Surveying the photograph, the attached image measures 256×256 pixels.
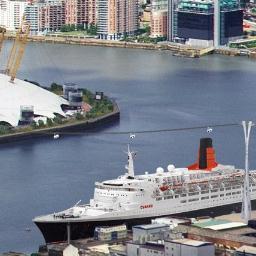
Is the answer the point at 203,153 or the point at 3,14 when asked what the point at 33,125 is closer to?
the point at 203,153

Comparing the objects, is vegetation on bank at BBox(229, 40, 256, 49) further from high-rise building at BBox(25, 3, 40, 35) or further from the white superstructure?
the white superstructure

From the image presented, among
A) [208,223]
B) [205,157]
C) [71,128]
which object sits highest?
[205,157]

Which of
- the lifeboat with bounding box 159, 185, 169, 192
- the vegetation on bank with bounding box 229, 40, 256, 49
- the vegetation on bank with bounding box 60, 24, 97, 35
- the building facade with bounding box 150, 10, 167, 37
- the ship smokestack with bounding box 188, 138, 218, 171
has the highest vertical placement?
the ship smokestack with bounding box 188, 138, 218, 171

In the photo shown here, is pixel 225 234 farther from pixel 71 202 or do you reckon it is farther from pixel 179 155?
pixel 179 155

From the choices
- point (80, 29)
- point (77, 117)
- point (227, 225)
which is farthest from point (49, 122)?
point (80, 29)

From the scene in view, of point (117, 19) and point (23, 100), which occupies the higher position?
point (23, 100)

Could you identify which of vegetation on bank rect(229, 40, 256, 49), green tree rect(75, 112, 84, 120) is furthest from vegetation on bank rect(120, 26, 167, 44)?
green tree rect(75, 112, 84, 120)

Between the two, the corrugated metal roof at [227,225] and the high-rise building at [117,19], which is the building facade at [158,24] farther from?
the corrugated metal roof at [227,225]
